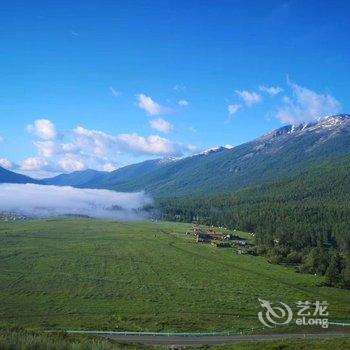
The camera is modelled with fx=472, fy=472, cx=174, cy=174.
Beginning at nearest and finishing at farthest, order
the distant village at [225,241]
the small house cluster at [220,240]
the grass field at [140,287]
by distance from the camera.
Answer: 1. the grass field at [140,287]
2. the distant village at [225,241]
3. the small house cluster at [220,240]

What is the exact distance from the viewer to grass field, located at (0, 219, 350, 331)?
2301 inches

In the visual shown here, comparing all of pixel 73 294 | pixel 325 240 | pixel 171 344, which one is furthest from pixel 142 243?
pixel 171 344

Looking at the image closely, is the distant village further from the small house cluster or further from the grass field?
the grass field

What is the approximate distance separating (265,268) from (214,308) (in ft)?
142

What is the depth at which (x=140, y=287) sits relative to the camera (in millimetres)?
78312

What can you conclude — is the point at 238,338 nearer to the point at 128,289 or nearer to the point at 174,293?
the point at 174,293

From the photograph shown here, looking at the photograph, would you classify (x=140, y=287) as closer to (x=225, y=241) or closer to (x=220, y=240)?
(x=225, y=241)

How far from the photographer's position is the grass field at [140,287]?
58438 millimetres

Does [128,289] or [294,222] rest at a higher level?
[294,222]

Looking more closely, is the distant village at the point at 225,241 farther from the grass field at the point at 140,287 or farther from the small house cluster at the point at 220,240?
the grass field at the point at 140,287

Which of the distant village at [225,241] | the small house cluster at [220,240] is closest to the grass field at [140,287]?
the distant village at [225,241]

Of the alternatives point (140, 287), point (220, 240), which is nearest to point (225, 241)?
point (220, 240)

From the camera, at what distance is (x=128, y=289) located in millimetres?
76500

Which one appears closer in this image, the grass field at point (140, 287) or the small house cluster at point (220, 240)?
the grass field at point (140, 287)
